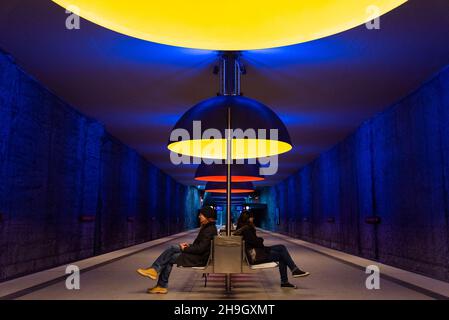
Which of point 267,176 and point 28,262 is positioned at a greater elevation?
point 267,176

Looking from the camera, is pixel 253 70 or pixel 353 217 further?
pixel 353 217

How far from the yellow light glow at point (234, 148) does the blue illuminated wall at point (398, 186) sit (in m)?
3.88

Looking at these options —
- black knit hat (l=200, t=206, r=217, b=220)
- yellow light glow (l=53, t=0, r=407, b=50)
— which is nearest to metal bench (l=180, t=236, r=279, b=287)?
black knit hat (l=200, t=206, r=217, b=220)

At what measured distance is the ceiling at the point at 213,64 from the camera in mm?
7324

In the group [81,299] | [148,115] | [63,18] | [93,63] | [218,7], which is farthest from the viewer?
[148,115]

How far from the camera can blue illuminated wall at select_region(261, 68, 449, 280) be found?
9867mm

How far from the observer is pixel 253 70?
9.69 m

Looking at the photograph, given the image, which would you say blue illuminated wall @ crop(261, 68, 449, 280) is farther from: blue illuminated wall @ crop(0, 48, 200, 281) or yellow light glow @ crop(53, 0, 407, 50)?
blue illuminated wall @ crop(0, 48, 200, 281)

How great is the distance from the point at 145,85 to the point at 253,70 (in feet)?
8.75

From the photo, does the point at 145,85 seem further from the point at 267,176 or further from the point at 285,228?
the point at 285,228

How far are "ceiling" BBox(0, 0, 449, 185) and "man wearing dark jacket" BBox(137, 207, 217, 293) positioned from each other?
3073 mm

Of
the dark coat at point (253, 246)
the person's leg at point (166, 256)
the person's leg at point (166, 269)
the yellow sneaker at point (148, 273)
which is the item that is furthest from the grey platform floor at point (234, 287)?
the dark coat at point (253, 246)

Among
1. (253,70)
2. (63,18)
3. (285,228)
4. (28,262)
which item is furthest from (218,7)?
(285,228)

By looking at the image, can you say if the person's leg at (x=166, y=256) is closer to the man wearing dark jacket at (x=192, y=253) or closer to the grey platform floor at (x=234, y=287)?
the man wearing dark jacket at (x=192, y=253)
